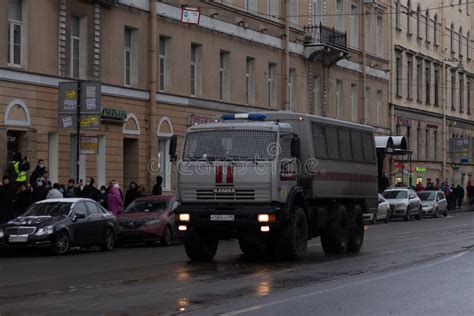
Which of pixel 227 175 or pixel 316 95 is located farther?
pixel 316 95

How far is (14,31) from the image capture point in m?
29.6

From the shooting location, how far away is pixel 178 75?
125 feet

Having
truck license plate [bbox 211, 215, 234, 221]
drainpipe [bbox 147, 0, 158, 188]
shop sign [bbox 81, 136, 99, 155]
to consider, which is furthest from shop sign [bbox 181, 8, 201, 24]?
truck license plate [bbox 211, 215, 234, 221]

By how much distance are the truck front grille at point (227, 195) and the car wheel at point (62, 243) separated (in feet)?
15.0

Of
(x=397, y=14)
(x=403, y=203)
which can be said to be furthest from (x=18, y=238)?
(x=397, y=14)

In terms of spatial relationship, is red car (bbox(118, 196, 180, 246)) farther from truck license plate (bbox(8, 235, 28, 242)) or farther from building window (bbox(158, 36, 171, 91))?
building window (bbox(158, 36, 171, 91))

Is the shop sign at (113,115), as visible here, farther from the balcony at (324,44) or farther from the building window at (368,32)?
the building window at (368,32)

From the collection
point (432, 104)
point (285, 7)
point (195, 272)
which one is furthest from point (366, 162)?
point (432, 104)

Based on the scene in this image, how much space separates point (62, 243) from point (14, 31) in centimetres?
917

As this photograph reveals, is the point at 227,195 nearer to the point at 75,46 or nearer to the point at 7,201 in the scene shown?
the point at 7,201

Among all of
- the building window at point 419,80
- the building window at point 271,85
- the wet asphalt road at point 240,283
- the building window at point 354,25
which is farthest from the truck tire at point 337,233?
the building window at point 419,80

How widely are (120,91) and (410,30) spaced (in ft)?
111

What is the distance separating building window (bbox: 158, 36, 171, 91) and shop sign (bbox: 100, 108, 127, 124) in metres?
3.35

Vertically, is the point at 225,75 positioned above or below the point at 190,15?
below
